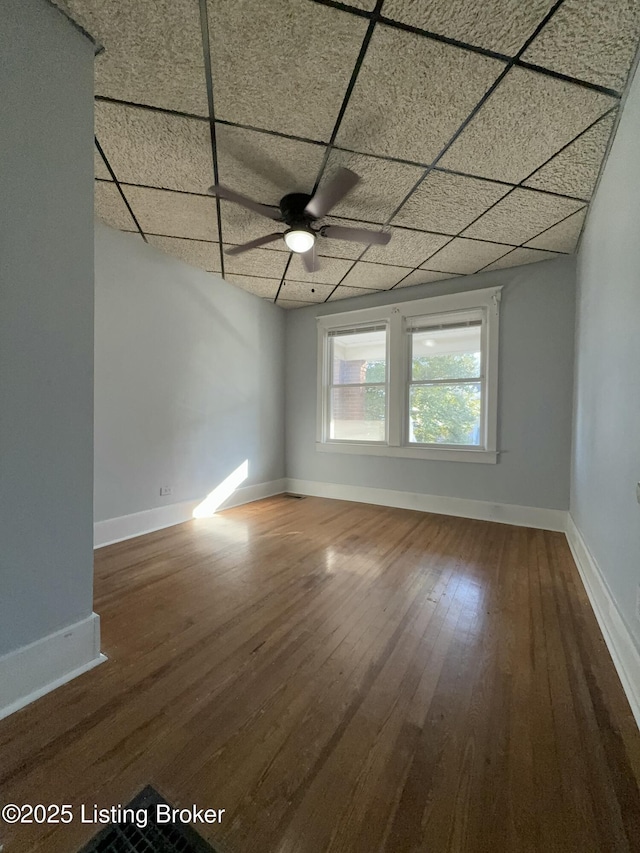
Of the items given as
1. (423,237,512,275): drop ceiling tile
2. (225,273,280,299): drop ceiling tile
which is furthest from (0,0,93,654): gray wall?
(423,237,512,275): drop ceiling tile

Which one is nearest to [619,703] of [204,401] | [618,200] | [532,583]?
[532,583]

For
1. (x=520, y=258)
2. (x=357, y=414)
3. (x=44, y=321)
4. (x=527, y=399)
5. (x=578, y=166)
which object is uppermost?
(x=520, y=258)

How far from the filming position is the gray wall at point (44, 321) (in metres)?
1.15

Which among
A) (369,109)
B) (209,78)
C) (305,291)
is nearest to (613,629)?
(369,109)

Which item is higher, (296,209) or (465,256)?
(465,256)

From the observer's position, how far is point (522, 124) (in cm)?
167

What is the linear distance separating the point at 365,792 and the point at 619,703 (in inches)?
42.1

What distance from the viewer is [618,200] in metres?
1.68

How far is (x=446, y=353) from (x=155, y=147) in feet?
10.7

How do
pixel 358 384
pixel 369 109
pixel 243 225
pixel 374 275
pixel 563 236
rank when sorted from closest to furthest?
pixel 369 109
pixel 243 225
pixel 563 236
pixel 374 275
pixel 358 384

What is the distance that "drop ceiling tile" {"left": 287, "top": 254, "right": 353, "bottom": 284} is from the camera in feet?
10.6

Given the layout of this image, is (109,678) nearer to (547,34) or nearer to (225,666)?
(225,666)

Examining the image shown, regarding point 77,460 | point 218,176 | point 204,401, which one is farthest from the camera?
point 204,401

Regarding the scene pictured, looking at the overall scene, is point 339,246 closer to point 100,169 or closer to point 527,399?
point 100,169
